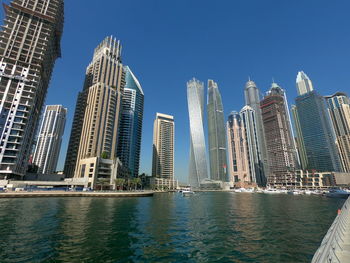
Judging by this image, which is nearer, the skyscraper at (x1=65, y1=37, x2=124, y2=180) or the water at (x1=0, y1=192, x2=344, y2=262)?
the water at (x1=0, y1=192, x2=344, y2=262)

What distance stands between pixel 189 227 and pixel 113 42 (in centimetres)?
20485

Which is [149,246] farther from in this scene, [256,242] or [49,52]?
[49,52]

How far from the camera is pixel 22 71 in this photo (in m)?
110

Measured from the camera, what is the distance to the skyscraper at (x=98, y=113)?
13900cm

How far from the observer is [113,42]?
18700cm

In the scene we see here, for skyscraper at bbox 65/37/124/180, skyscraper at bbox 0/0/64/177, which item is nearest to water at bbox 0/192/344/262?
skyscraper at bbox 0/0/64/177

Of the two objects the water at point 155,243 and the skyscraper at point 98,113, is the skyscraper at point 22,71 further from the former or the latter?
the water at point 155,243

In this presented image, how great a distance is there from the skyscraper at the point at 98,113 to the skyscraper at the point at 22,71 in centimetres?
3241

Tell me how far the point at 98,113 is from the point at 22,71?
52213 mm

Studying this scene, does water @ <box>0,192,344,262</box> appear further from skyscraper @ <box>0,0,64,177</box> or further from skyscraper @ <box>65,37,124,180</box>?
skyscraper @ <box>65,37,124,180</box>

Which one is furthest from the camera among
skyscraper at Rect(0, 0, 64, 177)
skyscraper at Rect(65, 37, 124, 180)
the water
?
skyscraper at Rect(65, 37, 124, 180)

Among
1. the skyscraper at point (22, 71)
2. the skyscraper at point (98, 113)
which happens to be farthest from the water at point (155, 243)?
the skyscraper at point (98, 113)

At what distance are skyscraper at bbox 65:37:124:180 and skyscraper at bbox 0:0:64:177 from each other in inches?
1276

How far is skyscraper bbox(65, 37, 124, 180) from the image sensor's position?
456 feet
